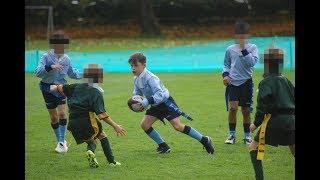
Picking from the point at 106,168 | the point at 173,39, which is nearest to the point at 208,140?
the point at 106,168

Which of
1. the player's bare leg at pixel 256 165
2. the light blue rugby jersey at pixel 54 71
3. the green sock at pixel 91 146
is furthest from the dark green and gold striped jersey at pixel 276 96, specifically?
the light blue rugby jersey at pixel 54 71

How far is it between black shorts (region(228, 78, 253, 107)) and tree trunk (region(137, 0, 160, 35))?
222cm

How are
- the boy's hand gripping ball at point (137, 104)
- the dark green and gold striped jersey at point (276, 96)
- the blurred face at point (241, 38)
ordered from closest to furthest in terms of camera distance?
the dark green and gold striped jersey at point (276, 96) < the boy's hand gripping ball at point (137, 104) < the blurred face at point (241, 38)

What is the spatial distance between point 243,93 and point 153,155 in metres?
0.96

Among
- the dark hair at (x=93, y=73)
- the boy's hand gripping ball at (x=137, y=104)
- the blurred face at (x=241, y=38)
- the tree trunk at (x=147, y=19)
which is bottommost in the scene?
the boy's hand gripping ball at (x=137, y=104)

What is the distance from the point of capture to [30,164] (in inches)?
222

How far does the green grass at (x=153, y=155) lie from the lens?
531cm

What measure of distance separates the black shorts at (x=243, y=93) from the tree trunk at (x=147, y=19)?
2.22 meters

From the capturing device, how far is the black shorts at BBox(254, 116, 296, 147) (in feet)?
16.0

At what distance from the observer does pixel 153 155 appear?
5.99 m

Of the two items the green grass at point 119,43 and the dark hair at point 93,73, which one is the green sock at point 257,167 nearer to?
the dark hair at point 93,73

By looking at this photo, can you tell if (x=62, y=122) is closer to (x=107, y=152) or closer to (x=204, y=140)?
(x=107, y=152)

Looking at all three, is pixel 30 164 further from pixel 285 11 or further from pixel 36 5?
pixel 36 5

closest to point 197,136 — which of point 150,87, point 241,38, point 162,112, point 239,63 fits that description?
point 162,112
